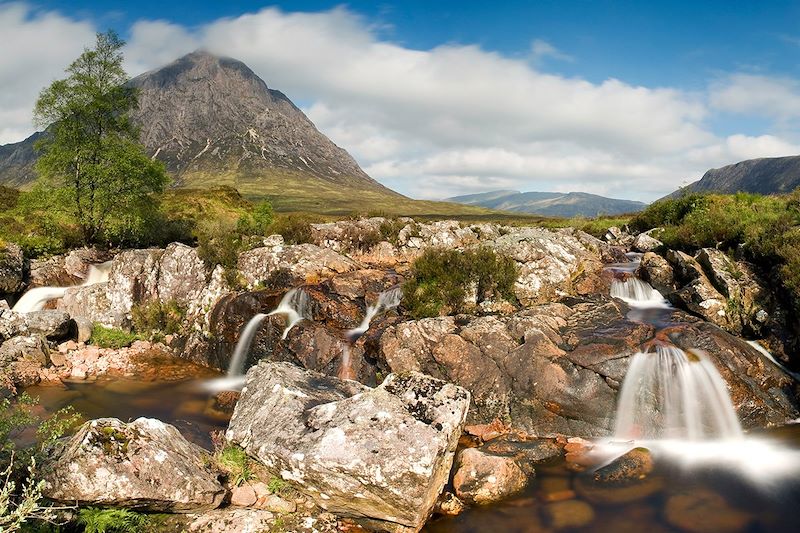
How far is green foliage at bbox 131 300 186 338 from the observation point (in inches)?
1030

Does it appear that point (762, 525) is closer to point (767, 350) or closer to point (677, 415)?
point (677, 415)

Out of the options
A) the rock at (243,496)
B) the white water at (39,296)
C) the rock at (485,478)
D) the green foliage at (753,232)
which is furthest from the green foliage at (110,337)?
the green foliage at (753,232)

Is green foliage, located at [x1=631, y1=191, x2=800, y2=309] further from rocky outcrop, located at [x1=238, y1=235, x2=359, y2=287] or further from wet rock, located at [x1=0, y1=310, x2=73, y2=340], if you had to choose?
wet rock, located at [x1=0, y1=310, x2=73, y2=340]

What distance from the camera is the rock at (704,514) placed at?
1064 cm

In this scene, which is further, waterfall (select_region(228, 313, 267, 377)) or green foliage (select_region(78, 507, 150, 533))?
waterfall (select_region(228, 313, 267, 377))

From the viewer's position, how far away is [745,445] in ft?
46.3

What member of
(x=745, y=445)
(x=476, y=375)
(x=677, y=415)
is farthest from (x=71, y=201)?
(x=745, y=445)

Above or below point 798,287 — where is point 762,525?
below

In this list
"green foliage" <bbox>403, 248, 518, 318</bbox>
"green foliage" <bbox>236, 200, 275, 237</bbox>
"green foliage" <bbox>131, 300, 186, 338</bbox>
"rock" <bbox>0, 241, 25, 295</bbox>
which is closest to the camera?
"green foliage" <bbox>403, 248, 518, 318</bbox>

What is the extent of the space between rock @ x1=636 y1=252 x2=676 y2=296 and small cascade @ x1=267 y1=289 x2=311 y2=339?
17.9 meters

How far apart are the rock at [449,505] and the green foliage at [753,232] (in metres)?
15.4

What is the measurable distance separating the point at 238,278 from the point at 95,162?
1524 cm

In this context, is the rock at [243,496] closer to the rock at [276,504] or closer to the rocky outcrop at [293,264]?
the rock at [276,504]

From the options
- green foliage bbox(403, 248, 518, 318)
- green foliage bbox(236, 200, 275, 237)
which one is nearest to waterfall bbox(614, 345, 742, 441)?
green foliage bbox(403, 248, 518, 318)
